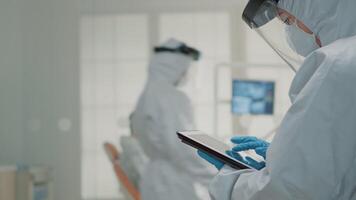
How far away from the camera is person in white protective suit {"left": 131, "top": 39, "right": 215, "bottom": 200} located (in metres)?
2.59

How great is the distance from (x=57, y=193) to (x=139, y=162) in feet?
3.71

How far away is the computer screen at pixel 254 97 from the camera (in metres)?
3.27

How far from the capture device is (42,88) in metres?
3.82

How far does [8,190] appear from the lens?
3441 mm

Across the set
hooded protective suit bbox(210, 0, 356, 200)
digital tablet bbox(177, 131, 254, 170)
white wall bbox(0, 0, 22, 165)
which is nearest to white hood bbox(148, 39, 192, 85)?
white wall bbox(0, 0, 22, 165)

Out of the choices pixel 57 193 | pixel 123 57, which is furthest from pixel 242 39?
pixel 57 193

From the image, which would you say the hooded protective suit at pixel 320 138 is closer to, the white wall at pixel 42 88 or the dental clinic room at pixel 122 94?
the dental clinic room at pixel 122 94

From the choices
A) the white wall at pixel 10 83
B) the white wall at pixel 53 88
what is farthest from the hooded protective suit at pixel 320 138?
the white wall at pixel 10 83

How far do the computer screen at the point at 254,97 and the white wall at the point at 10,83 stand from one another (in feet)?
5.79

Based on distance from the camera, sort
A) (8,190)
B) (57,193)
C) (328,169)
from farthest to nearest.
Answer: (57,193) < (8,190) < (328,169)

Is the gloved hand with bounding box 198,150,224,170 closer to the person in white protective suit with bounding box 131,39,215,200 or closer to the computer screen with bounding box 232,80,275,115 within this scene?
the person in white protective suit with bounding box 131,39,215,200

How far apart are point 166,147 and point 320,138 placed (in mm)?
1764

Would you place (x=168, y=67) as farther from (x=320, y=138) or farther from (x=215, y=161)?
(x=320, y=138)

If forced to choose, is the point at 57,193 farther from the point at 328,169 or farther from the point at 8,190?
the point at 328,169
